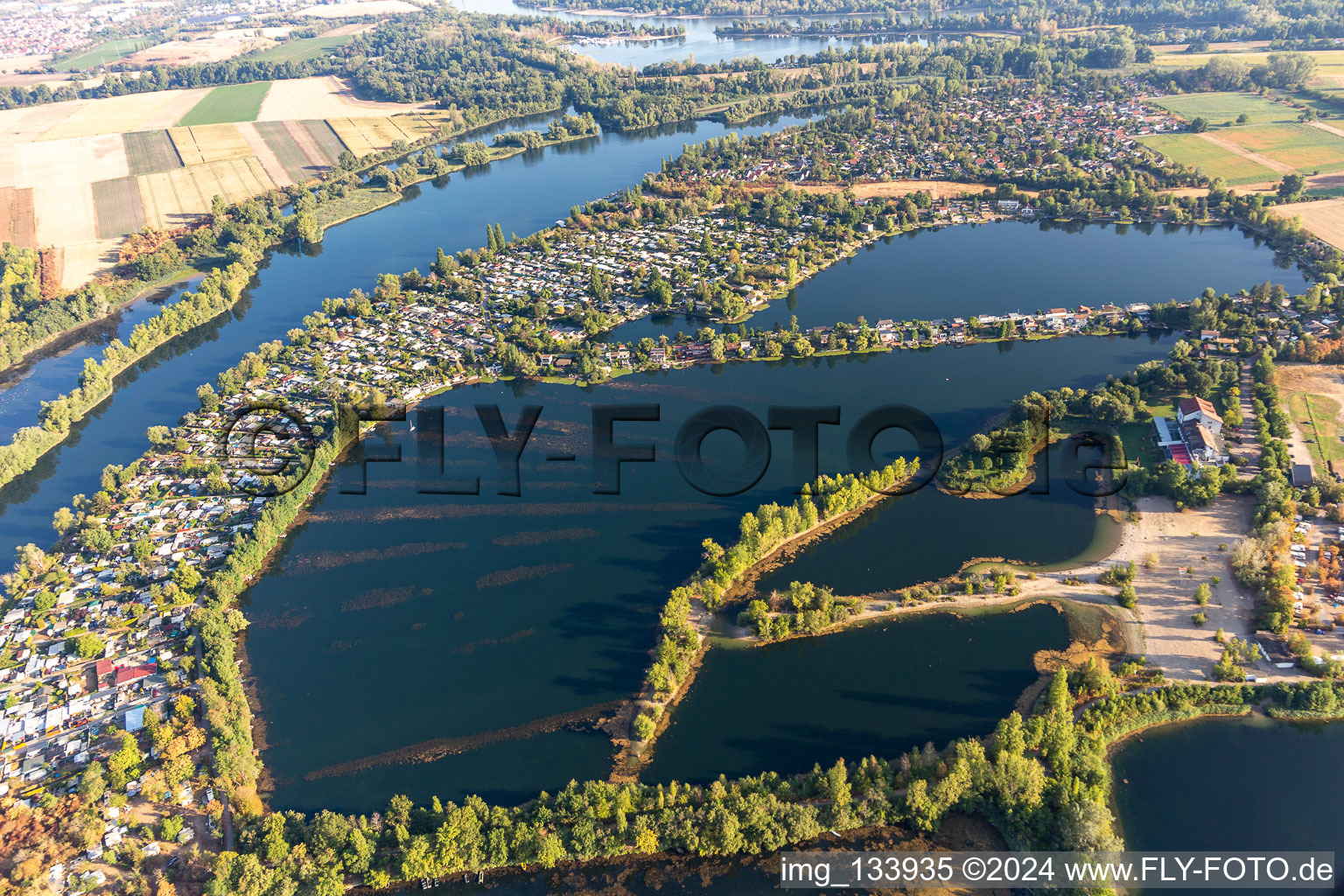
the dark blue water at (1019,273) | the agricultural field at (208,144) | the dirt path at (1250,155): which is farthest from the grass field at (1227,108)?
the agricultural field at (208,144)

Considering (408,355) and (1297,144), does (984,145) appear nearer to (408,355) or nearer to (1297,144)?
(1297,144)

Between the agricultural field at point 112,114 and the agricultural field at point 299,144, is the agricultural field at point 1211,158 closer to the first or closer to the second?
the agricultural field at point 299,144

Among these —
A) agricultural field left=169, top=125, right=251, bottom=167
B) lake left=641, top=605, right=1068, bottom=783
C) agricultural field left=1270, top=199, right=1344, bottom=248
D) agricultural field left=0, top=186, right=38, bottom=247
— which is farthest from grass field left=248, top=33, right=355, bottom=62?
agricultural field left=1270, top=199, right=1344, bottom=248

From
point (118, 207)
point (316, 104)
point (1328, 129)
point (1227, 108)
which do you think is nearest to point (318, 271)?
point (118, 207)

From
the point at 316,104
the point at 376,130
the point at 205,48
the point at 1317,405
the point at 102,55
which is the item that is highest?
the point at 205,48

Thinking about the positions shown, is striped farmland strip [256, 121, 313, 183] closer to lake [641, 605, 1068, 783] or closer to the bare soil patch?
the bare soil patch

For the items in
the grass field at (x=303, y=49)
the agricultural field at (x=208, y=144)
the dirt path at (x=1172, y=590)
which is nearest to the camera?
the dirt path at (x=1172, y=590)
